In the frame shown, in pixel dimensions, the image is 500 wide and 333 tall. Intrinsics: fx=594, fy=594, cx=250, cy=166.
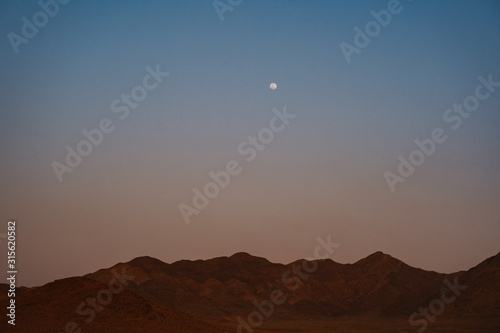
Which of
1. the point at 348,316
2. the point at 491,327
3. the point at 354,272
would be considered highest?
the point at 354,272

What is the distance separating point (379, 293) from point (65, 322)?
66.8 metres

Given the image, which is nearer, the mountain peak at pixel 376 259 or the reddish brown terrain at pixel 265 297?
the reddish brown terrain at pixel 265 297

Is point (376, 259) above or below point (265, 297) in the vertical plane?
above

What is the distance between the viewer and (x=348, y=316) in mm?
92812

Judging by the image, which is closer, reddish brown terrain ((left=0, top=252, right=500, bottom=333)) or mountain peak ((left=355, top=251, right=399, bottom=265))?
reddish brown terrain ((left=0, top=252, right=500, bottom=333))

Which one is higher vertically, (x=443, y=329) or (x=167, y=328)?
(x=167, y=328)

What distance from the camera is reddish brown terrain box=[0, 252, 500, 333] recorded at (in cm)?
4597

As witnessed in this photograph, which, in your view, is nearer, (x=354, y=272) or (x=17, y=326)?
(x=17, y=326)

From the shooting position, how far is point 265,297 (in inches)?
3844

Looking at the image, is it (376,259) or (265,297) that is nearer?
(265,297)

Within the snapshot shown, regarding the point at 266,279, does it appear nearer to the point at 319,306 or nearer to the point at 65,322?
the point at 319,306

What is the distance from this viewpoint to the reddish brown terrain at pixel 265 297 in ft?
151

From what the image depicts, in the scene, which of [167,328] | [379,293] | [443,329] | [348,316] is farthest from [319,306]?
[167,328]

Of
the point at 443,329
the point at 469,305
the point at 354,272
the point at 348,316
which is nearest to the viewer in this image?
the point at 443,329
